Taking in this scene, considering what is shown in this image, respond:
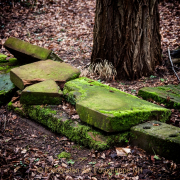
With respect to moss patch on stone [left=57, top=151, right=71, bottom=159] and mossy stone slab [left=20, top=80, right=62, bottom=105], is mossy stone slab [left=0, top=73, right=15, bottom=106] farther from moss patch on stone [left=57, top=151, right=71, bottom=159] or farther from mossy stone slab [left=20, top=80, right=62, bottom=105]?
moss patch on stone [left=57, top=151, right=71, bottom=159]

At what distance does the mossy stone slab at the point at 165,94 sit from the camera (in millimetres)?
3436

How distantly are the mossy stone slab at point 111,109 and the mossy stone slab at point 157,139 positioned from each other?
143 mm

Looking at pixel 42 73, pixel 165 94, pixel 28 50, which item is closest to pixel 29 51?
pixel 28 50

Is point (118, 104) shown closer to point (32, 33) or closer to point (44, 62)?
point (44, 62)

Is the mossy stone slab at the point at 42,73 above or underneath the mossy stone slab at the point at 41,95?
above

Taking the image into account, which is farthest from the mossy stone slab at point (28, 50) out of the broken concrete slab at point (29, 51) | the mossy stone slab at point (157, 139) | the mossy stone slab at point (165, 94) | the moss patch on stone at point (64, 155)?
the mossy stone slab at point (157, 139)

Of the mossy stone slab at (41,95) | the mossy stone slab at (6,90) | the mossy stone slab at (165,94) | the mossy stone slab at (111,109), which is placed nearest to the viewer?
the mossy stone slab at (111,109)

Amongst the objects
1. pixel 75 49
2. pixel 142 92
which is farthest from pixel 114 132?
pixel 75 49

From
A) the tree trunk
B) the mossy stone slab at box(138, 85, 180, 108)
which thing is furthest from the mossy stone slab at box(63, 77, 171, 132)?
the tree trunk

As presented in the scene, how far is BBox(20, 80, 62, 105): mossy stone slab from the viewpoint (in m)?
3.28

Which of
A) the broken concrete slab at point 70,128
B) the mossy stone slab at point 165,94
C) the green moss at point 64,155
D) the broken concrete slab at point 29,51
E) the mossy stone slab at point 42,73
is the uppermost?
the broken concrete slab at point 29,51

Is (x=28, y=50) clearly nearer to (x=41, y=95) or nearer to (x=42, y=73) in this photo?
(x=42, y=73)

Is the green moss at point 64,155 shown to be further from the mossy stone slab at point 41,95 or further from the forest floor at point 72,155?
the mossy stone slab at point 41,95

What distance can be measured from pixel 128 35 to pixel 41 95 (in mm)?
2168
